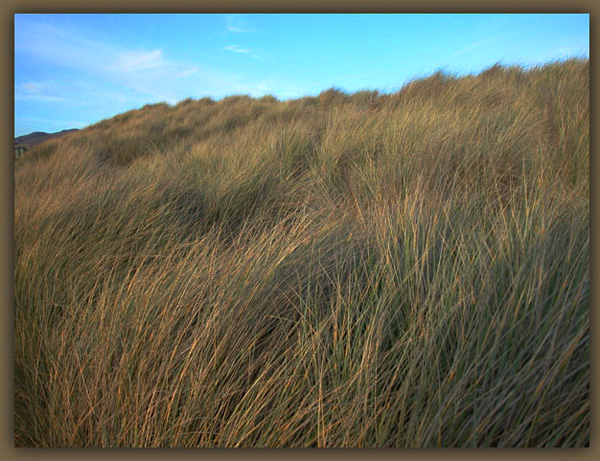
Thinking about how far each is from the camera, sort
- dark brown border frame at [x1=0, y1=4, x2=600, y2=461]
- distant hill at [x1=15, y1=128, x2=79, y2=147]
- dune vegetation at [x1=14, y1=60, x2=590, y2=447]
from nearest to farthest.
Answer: dune vegetation at [x1=14, y1=60, x2=590, y2=447], dark brown border frame at [x1=0, y1=4, x2=600, y2=461], distant hill at [x1=15, y1=128, x2=79, y2=147]

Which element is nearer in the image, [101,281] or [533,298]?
[533,298]

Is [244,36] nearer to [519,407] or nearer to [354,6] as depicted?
[354,6]

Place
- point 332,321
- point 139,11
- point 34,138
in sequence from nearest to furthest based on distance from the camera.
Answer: point 332,321 < point 139,11 < point 34,138

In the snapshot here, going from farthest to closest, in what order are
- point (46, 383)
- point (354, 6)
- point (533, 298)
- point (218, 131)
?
1. point (218, 131)
2. point (354, 6)
3. point (46, 383)
4. point (533, 298)

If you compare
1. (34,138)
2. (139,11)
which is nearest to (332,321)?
(139,11)

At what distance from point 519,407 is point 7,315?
5.63 ft

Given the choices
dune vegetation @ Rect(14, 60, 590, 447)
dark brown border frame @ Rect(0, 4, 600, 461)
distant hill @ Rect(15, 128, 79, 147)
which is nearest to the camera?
dune vegetation @ Rect(14, 60, 590, 447)

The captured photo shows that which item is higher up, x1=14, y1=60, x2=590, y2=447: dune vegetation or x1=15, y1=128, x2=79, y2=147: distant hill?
x1=15, y1=128, x2=79, y2=147: distant hill

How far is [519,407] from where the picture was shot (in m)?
0.91

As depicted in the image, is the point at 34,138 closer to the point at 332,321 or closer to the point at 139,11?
the point at 139,11

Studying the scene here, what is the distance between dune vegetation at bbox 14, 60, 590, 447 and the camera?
94 cm

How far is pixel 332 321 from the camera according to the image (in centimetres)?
110

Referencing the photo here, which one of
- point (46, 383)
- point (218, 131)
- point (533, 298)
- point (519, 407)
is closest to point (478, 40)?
point (533, 298)

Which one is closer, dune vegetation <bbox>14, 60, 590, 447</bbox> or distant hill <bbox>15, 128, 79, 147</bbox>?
dune vegetation <bbox>14, 60, 590, 447</bbox>
